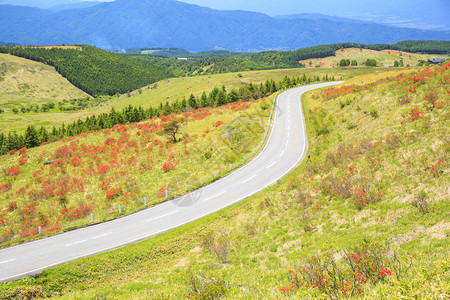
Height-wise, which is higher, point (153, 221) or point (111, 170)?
point (111, 170)

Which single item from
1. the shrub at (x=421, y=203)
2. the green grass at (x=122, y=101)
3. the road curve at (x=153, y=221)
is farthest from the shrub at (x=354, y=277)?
the green grass at (x=122, y=101)

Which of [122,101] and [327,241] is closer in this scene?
[327,241]

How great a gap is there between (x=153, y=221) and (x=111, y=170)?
18340 millimetres

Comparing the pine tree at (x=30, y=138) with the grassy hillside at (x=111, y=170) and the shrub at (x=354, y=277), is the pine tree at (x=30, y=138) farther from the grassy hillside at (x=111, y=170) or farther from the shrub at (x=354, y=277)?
the shrub at (x=354, y=277)

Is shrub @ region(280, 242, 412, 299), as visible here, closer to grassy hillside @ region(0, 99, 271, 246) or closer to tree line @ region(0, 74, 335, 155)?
grassy hillside @ region(0, 99, 271, 246)

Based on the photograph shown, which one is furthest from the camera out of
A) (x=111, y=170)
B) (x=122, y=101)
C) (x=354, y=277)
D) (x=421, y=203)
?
(x=122, y=101)

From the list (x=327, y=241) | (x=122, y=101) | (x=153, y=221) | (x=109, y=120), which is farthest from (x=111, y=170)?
(x=122, y=101)

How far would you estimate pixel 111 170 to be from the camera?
37.9m

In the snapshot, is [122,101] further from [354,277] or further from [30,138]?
[354,277]

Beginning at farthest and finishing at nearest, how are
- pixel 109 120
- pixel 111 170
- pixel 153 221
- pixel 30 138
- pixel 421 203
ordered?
pixel 109 120, pixel 30 138, pixel 111 170, pixel 153 221, pixel 421 203

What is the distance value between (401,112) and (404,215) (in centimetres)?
1789

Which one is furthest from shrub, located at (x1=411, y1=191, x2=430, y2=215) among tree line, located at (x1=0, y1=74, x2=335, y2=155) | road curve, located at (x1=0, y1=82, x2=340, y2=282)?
tree line, located at (x1=0, y1=74, x2=335, y2=155)

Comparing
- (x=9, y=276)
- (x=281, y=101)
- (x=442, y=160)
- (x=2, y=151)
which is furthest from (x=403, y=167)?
(x=2, y=151)

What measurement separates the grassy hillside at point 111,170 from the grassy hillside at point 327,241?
32.7 ft
